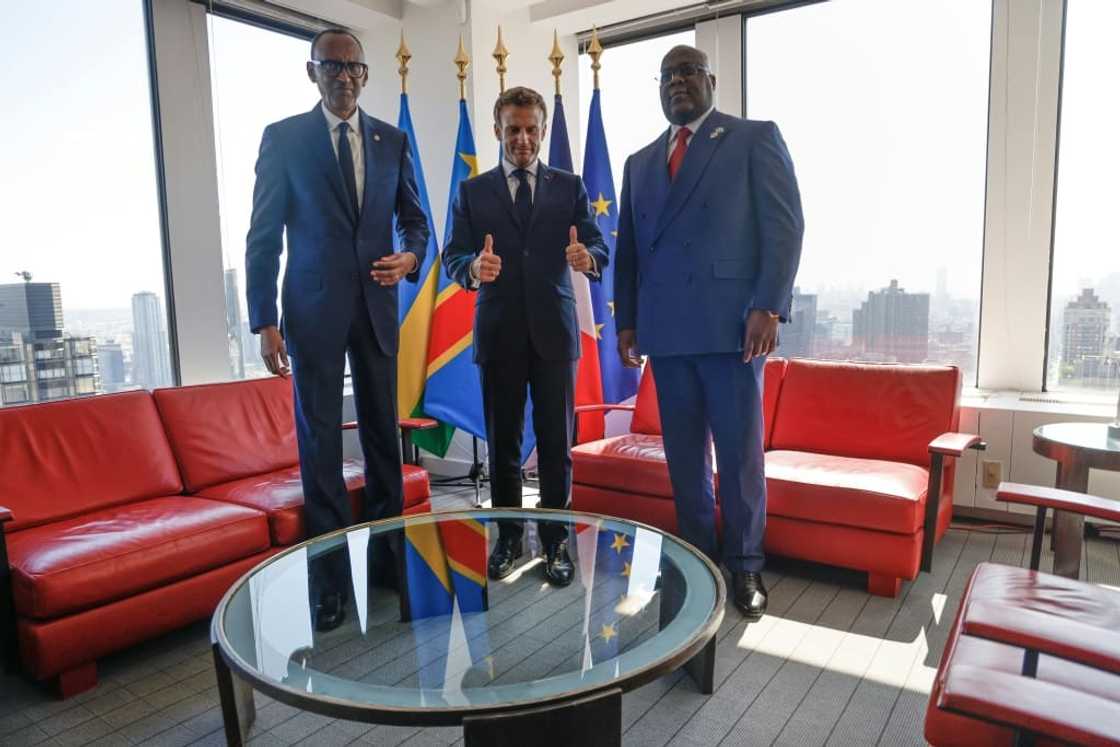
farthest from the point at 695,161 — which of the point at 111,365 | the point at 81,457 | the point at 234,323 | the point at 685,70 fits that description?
the point at 111,365

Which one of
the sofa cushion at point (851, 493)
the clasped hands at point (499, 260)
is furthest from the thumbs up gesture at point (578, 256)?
the sofa cushion at point (851, 493)

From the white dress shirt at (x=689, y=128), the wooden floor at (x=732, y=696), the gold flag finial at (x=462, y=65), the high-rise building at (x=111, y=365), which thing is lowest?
the wooden floor at (x=732, y=696)

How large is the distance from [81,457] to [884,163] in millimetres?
3515

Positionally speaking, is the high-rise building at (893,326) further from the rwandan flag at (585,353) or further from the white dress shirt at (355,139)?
the white dress shirt at (355,139)

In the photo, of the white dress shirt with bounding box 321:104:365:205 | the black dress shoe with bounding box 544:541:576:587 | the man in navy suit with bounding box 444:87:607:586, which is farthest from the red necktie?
the black dress shoe with bounding box 544:541:576:587

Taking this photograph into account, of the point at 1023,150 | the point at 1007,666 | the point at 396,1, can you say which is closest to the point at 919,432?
the point at 1023,150

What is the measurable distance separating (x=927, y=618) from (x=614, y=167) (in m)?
2.90

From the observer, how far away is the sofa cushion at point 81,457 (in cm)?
230

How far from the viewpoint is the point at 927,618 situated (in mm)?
2270

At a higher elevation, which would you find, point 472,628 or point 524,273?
point 524,273

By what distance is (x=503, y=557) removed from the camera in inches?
76.7

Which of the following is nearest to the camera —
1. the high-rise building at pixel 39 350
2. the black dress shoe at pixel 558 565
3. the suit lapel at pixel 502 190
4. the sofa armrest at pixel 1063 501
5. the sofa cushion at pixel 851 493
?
the sofa armrest at pixel 1063 501

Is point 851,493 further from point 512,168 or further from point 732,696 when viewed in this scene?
point 512,168

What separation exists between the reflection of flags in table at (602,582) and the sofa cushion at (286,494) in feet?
3.42
